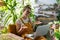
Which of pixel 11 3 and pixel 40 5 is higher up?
pixel 11 3

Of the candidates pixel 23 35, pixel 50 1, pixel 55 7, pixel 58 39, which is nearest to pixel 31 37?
pixel 23 35

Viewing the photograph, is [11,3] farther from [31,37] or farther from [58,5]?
[58,5]

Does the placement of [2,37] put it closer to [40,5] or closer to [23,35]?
[23,35]

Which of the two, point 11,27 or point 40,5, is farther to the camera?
point 40,5

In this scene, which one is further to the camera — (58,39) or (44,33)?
(58,39)

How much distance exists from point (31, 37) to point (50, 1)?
222 centimetres

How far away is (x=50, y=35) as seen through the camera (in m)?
0.69

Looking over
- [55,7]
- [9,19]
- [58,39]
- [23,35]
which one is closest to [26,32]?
[23,35]

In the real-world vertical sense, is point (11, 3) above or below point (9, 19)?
above

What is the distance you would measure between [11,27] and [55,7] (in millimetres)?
1921

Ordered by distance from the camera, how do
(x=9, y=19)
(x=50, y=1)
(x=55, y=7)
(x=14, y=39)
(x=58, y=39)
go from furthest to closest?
(x=50, y=1), (x=55, y=7), (x=9, y=19), (x=58, y=39), (x=14, y=39)

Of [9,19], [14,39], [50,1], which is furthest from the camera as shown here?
[50,1]

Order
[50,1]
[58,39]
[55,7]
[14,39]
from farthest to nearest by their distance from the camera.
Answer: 1. [50,1]
2. [55,7]
3. [58,39]
4. [14,39]

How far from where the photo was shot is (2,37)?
2.14 ft
